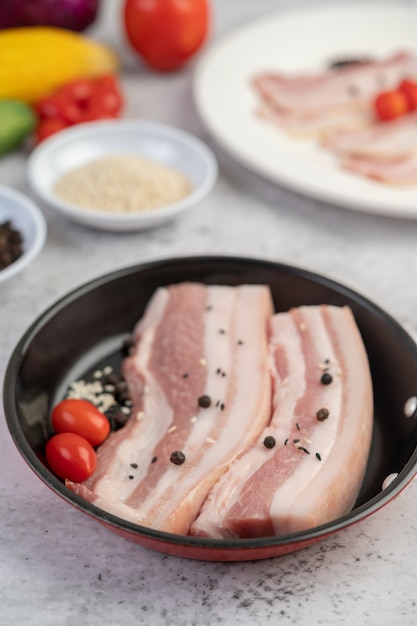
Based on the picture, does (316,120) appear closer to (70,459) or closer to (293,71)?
(293,71)

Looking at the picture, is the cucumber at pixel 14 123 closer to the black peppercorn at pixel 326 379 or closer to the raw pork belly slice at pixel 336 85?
the raw pork belly slice at pixel 336 85

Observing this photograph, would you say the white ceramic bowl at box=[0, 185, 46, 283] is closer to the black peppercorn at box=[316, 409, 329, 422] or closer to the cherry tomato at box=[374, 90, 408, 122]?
the black peppercorn at box=[316, 409, 329, 422]

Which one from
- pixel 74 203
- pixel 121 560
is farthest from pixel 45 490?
pixel 74 203

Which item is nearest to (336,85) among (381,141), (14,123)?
(381,141)

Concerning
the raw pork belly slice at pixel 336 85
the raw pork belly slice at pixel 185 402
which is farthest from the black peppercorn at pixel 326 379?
the raw pork belly slice at pixel 336 85

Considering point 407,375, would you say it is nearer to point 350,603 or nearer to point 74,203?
point 350,603

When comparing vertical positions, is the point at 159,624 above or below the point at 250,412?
below
